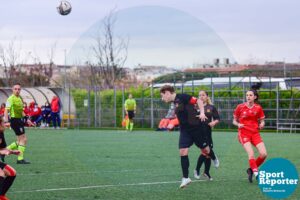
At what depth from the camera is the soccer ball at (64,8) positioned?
19.1m

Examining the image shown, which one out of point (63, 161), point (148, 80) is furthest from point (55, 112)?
point (63, 161)

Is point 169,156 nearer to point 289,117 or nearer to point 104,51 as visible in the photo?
point 104,51

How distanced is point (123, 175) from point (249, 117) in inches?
128

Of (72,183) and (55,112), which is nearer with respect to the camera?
(72,183)

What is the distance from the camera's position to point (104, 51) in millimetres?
17391

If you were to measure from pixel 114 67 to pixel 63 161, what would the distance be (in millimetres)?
3732

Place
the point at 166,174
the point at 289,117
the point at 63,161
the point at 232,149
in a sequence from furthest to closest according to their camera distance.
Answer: the point at 289,117, the point at 232,149, the point at 63,161, the point at 166,174

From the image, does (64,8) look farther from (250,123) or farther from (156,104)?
(156,104)

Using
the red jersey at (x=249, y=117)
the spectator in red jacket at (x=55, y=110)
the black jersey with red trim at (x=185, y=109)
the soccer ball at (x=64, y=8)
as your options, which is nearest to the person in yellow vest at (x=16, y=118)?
the soccer ball at (x=64, y=8)

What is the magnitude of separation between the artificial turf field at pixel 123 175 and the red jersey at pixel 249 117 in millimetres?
1126

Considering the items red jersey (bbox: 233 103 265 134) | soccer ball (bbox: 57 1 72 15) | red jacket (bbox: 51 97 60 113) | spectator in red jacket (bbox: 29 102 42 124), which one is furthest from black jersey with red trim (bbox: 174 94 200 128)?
spectator in red jacket (bbox: 29 102 42 124)

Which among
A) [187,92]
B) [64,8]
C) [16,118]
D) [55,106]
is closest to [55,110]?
[55,106]

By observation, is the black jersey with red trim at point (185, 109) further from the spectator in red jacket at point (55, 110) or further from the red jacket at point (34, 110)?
the red jacket at point (34, 110)

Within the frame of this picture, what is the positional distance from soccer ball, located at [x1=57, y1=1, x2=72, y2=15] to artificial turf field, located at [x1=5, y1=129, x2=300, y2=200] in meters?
3.51
